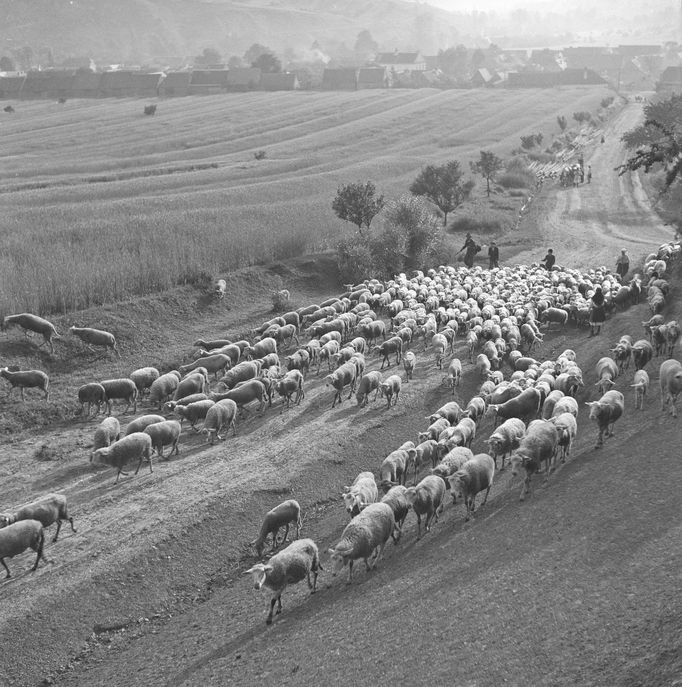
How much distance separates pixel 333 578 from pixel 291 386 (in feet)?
31.1

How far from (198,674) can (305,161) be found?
64.9m

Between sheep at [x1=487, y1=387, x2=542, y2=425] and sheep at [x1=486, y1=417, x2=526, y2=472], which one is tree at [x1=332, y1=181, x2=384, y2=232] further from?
sheep at [x1=486, y1=417, x2=526, y2=472]

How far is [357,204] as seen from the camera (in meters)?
42.1

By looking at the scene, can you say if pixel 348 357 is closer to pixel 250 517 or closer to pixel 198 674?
pixel 250 517

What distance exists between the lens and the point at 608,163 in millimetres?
79000

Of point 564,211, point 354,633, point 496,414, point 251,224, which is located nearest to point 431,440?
point 496,414

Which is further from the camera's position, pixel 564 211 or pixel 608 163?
pixel 608 163

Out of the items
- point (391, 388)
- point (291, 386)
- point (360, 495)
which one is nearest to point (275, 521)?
point (360, 495)

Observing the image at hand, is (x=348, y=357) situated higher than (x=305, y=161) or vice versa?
(x=305, y=161)

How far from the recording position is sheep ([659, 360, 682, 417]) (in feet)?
62.1

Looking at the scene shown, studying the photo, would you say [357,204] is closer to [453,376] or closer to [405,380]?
[405,380]

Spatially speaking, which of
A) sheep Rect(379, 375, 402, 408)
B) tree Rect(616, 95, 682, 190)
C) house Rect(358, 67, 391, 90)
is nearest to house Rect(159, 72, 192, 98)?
house Rect(358, 67, 391, 90)

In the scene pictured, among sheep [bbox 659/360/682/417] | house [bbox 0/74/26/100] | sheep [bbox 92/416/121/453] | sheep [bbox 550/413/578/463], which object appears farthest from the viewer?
house [bbox 0/74/26/100]

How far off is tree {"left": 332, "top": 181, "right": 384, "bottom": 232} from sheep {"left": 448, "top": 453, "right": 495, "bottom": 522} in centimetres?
2716
